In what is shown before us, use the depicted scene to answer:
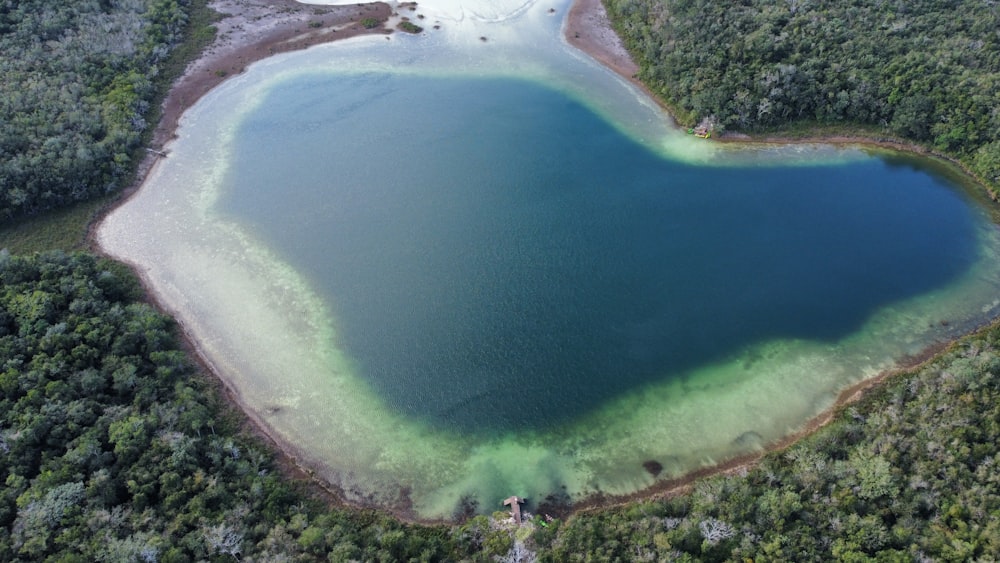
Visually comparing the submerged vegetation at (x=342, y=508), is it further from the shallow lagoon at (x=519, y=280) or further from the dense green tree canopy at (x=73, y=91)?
the dense green tree canopy at (x=73, y=91)

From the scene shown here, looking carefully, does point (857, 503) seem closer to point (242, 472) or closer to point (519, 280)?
point (519, 280)

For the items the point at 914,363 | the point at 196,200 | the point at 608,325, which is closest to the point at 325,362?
the point at 608,325

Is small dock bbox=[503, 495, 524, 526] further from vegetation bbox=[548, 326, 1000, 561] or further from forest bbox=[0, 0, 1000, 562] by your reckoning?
vegetation bbox=[548, 326, 1000, 561]

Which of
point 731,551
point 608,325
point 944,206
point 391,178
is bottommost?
point 731,551

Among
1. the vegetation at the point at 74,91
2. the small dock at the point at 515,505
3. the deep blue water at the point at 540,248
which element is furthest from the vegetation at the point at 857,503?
the vegetation at the point at 74,91

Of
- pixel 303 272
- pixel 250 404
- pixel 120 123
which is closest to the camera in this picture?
pixel 250 404

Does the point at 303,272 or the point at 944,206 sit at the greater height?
the point at 944,206

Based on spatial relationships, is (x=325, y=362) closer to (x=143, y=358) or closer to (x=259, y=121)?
(x=143, y=358)
